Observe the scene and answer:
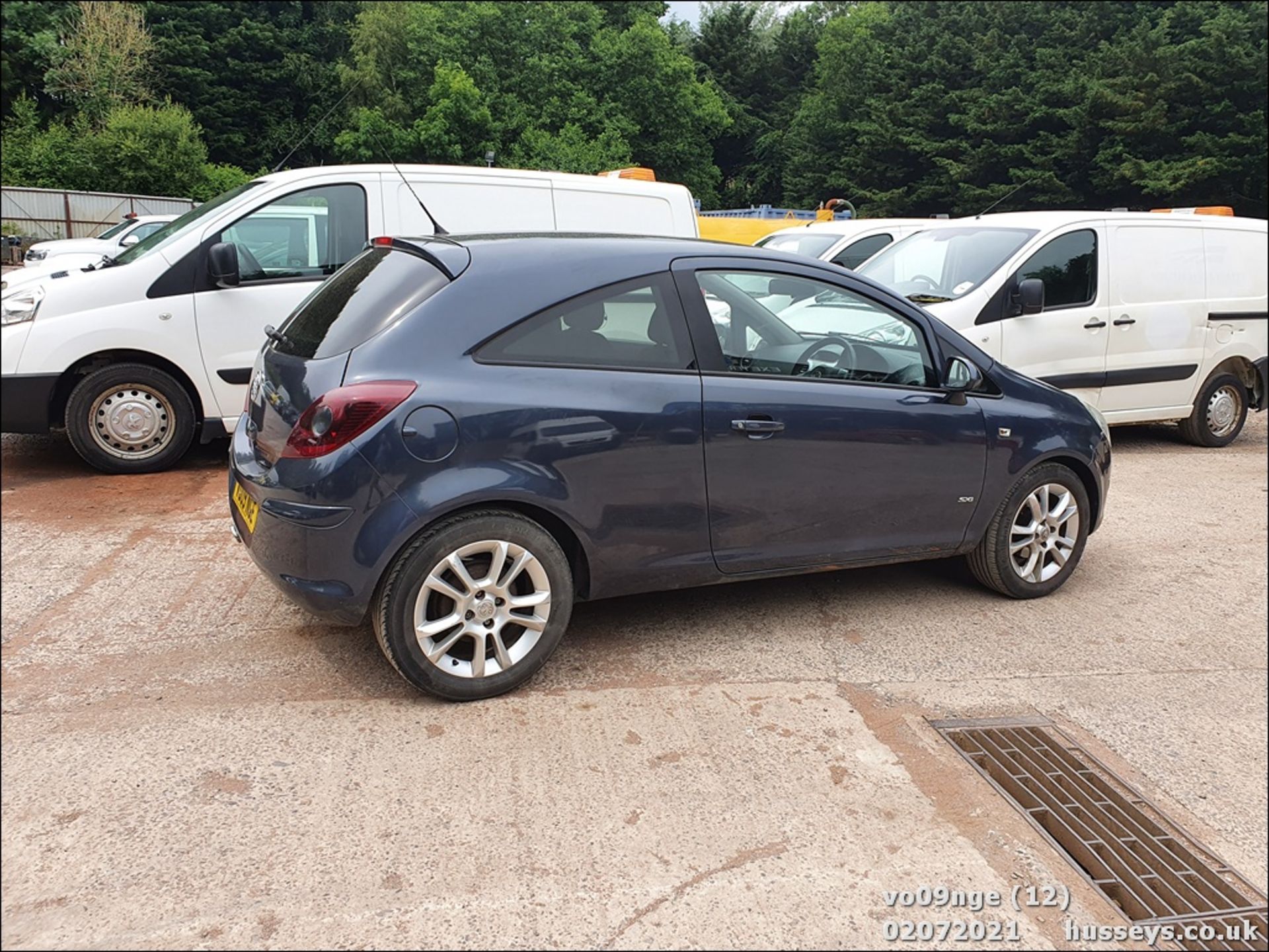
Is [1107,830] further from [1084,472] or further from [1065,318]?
[1065,318]

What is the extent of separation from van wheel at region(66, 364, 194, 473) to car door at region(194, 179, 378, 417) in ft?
0.90

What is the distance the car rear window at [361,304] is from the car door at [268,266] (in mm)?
2461

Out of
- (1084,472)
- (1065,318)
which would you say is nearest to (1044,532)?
(1084,472)

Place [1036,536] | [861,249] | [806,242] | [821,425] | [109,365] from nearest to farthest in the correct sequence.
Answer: [821,425] → [1036,536] → [109,365] → [861,249] → [806,242]

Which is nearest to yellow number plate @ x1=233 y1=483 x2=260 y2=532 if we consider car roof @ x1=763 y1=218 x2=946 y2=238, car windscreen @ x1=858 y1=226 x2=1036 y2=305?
car windscreen @ x1=858 y1=226 x2=1036 y2=305

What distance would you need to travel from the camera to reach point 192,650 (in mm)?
3779

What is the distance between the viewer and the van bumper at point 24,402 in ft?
8.03

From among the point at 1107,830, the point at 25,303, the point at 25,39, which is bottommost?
the point at 1107,830

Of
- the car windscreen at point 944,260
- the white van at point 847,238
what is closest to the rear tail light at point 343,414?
the car windscreen at point 944,260

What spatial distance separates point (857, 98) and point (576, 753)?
174ft

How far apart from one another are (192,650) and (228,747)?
2.80 feet

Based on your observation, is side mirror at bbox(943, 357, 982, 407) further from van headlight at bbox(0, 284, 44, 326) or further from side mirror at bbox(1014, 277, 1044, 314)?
van headlight at bbox(0, 284, 44, 326)

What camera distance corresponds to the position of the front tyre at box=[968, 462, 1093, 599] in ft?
15.5

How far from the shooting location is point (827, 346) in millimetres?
4367
